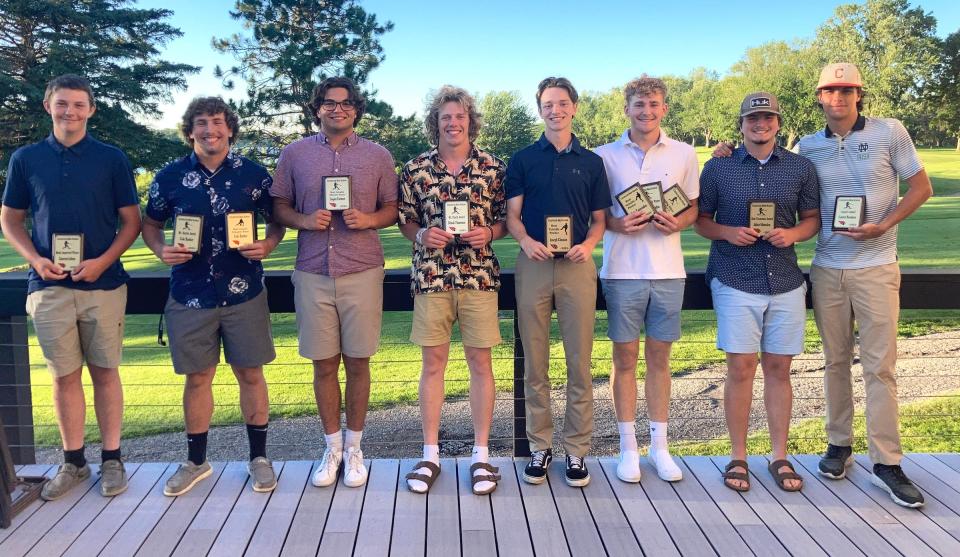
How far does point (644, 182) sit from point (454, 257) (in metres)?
0.92

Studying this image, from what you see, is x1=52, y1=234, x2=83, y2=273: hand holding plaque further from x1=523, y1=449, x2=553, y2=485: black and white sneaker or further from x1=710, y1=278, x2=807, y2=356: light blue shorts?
x1=710, y1=278, x2=807, y2=356: light blue shorts

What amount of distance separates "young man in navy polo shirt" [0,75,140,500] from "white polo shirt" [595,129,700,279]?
2138 mm

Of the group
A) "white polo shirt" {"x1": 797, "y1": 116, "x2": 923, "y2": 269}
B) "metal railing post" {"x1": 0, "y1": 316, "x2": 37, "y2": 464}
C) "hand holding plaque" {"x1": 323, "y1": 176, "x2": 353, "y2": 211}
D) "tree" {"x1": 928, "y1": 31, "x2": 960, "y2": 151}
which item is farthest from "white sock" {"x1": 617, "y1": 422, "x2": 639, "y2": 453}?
"tree" {"x1": 928, "y1": 31, "x2": 960, "y2": 151}

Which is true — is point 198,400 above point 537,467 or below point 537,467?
above

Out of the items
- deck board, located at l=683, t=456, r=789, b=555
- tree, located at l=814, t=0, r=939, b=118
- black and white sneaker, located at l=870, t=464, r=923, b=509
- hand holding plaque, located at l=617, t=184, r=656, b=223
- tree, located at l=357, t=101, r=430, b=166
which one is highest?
tree, located at l=814, t=0, r=939, b=118

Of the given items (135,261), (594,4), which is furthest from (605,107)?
(135,261)

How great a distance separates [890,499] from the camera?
312 centimetres

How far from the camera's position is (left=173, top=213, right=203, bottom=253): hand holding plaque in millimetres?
3086

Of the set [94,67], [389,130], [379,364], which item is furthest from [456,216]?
[94,67]

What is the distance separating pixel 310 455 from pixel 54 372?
145 inches

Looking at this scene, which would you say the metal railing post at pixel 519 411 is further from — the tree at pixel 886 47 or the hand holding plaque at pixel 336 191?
the tree at pixel 886 47

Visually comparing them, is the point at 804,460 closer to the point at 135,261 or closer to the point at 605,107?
the point at 135,261

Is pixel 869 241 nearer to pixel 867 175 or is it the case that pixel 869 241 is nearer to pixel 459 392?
pixel 867 175

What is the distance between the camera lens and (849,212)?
123 inches
